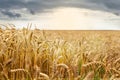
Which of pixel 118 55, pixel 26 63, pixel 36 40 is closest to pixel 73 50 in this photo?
pixel 36 40

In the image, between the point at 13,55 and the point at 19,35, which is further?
the point at 19,35

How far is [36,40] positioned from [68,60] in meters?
0.96

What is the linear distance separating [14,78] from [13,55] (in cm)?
63

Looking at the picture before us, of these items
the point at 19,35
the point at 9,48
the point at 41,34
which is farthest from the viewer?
the point at 41,34

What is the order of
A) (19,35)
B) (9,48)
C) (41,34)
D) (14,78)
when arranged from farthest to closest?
(41,34), (19,35), (9,48), (14,78)

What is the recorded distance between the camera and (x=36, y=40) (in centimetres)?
688

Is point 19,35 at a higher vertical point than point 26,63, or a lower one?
higher

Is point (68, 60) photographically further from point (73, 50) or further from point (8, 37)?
point (8, 37)

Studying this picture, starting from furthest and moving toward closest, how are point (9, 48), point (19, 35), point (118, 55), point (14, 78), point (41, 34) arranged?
1. point (118, 55)
2. point (41, 34)
3. point (19, 35)
4. point (9, 48)
5. point (14, 78)

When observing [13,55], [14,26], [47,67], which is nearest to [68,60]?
[47,67]

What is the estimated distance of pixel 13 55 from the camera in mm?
6293

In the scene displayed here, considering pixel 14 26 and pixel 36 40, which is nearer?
pixel 36 40

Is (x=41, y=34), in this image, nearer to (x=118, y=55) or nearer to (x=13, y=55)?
(x=13, y=55)

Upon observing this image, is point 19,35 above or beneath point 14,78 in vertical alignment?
above
